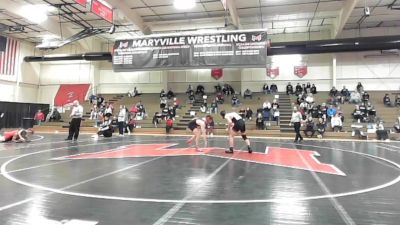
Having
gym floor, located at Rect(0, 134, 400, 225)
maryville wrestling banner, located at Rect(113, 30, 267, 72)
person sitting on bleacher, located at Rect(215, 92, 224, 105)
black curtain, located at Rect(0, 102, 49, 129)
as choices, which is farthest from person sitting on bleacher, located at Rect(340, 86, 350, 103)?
black curtain, located at Rect(0, 102, 49, 129)

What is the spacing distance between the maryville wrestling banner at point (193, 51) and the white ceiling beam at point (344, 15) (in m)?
5.51

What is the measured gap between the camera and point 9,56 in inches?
1075

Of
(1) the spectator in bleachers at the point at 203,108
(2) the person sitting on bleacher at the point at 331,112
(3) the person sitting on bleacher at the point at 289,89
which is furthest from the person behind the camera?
(3) the person sitting on bleacher at the point at 289,89

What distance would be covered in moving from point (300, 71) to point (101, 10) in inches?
663

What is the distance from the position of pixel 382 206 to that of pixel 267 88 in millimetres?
23170

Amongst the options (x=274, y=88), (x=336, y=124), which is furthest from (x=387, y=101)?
(x=274, y=88)

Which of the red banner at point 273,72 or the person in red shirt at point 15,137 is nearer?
the person in red shirt at point 15,137

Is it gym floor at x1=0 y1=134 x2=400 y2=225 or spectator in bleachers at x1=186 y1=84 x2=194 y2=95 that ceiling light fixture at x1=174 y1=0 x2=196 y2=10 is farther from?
gym floor at x1=0 y1=134 x2=400 y2=225

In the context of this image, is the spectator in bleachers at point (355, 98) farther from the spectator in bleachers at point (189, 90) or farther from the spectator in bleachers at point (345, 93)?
the spectator in bleachers at point (189, 90)

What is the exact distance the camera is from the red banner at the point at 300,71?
26359mm

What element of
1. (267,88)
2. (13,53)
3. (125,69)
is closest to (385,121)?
(267,88)

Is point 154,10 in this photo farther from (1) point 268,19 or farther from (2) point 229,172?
(2) point 229,172

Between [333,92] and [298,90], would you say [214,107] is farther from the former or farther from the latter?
[333,92]

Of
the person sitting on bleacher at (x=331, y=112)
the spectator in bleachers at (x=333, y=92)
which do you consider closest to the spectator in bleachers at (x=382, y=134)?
the person sitting on bleacher at (x=331, y=112)
